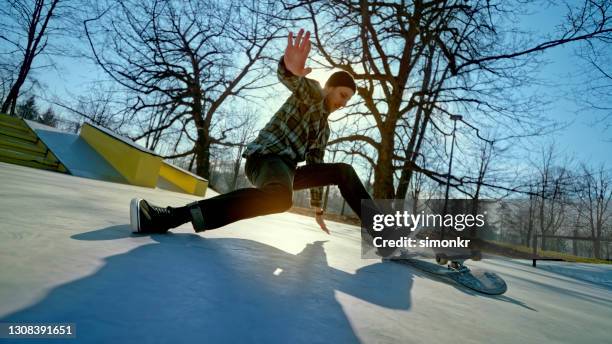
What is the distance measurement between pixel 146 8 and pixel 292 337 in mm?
11724

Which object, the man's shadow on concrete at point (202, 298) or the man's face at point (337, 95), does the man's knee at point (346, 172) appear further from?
the man's shadow on concrete at point (202, 298)

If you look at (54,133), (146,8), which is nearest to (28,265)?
(54,133)

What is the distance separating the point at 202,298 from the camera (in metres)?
0.69

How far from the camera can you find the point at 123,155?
5.54 metres

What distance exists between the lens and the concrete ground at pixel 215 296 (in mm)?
541

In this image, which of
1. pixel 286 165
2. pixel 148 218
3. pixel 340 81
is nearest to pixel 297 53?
pixel 340 81

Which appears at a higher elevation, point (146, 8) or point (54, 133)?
point (146, 8)

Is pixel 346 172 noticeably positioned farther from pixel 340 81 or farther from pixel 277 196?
pixel 277 196

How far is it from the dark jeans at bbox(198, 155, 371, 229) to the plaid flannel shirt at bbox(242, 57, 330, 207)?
7 centimetres

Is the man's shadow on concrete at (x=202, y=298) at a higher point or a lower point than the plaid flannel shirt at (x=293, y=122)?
lower

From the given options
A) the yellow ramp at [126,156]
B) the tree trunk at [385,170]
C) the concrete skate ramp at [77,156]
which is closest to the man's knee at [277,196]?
the concrete skate ramp at [77,156]

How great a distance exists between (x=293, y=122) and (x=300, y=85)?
0.24 meters

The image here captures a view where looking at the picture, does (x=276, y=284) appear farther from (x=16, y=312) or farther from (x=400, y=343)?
(x=16, y=312)

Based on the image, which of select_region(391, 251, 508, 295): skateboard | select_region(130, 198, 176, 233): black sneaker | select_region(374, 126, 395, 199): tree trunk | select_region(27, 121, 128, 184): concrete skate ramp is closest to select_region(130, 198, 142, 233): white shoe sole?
select_region(130, 198, 176, 233): black sneaker
